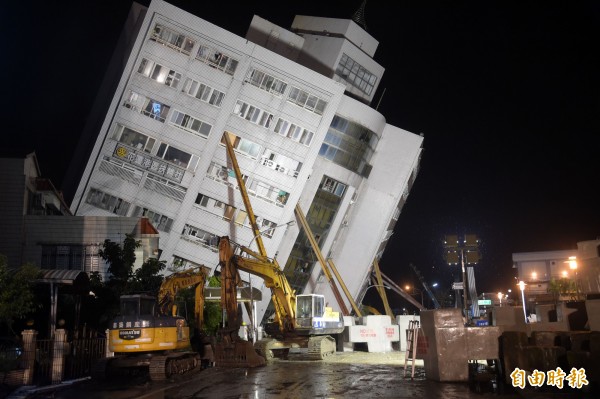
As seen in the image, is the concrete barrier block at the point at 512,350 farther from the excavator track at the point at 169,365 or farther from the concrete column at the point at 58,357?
the concrete column at the point at 58,357

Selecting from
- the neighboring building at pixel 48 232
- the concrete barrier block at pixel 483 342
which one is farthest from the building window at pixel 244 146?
the concrete barrier block at pixel 483 342

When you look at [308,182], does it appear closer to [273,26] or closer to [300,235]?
[300,235]

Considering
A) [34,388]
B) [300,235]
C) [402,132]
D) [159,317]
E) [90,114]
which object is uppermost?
[90,114]

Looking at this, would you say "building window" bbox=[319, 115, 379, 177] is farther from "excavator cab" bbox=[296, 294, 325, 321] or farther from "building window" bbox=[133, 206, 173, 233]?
"excavator cab" bbox=[296, 294, 325, 321]

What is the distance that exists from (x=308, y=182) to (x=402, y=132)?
521 inches

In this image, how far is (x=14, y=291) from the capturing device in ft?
71.4

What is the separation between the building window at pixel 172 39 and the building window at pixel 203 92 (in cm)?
272

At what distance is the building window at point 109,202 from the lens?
4547 cm

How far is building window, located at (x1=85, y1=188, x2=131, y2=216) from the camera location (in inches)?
1790

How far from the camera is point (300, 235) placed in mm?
54469

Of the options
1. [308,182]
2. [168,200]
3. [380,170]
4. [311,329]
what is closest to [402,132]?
[380,170]

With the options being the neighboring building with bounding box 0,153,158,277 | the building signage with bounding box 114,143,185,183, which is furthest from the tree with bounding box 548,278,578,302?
the building signage with bounding box 114,143,185,183

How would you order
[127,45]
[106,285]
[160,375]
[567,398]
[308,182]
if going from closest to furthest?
[567,398], [160,375], [106,285], [308,182], [127,45]

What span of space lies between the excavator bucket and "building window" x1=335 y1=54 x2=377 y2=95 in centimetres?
4077
